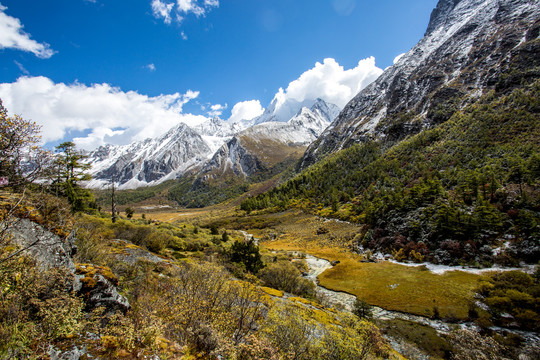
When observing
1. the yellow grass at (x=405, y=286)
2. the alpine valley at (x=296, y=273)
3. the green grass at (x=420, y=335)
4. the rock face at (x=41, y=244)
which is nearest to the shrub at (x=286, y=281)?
the alpine valley at (x=296, y=273)

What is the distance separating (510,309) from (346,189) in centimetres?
8884

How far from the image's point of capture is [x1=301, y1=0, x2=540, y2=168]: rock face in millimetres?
109756

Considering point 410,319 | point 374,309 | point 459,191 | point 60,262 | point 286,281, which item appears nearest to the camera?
point 60,262

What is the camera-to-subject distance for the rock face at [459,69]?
10976cm

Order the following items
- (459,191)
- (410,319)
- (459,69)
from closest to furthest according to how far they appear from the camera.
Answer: (410,319) < (459,191) < (459,69)

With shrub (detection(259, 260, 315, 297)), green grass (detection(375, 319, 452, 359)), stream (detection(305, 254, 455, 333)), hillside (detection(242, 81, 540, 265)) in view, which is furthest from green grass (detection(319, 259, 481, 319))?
shrub (detection(259, 260, 315, 297))

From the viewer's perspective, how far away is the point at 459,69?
138 meters

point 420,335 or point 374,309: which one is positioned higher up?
point 420,335

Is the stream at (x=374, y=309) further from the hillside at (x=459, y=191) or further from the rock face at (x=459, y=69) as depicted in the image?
the rock face at (x=459, y=69)

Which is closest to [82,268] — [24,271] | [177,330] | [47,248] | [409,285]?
[47,248]

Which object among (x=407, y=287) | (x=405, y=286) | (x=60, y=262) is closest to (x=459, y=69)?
(x=405, y=286)

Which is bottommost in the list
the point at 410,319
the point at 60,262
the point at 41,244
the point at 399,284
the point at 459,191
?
the point at 399,284

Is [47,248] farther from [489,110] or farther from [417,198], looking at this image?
[489,110]

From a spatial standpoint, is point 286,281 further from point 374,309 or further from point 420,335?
point 420,335
